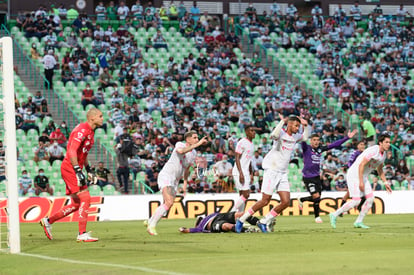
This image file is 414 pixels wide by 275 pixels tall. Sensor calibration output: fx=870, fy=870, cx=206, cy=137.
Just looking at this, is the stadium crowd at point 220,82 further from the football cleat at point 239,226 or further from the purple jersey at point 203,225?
the football cleat at point 239,226

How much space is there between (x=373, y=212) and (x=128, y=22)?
1759 cm

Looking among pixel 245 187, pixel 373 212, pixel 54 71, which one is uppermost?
pixel 54 71

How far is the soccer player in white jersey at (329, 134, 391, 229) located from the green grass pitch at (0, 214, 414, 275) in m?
2.49

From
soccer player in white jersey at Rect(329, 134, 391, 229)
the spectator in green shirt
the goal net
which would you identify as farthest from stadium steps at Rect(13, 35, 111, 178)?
the goal net

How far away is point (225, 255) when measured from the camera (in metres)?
12.6

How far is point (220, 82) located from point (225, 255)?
29559 millimetres

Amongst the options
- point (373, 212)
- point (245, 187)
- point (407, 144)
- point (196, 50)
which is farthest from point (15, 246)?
point (196, 50)

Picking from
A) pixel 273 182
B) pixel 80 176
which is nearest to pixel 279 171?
pixel 273 182

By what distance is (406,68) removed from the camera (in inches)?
1827

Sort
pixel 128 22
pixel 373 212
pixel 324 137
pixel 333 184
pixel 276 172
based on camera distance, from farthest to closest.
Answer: pixel 128 22 → pixel 324 137 → pixel 333 184 → pixel 373 212 → pixel 276 172

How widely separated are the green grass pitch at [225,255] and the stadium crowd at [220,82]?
1699 centimetres

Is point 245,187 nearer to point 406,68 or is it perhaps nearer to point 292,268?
point 292,268

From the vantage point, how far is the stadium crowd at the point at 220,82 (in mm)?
35844

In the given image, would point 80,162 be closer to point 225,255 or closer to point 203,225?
point 203,225
